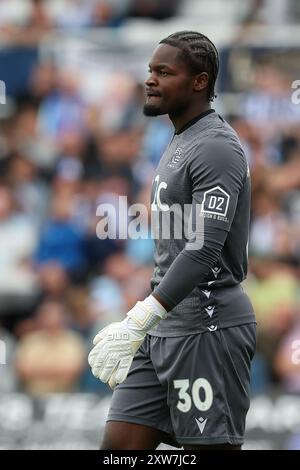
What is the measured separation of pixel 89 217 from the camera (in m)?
10.3

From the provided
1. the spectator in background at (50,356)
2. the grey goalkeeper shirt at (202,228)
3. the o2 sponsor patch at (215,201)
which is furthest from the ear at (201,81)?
the spectator in background at (50,356)

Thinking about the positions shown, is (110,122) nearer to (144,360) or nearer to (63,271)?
(63,271)

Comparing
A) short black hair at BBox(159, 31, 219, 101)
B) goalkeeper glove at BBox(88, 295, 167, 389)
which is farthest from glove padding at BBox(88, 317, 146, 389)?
short black hair at BBox(159, 31, 219, 101)

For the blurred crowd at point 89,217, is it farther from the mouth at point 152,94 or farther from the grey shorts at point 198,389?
the mouth at point 152,94

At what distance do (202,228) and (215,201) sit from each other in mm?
122

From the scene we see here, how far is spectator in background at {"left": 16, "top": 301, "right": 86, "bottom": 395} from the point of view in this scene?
9.34 metres

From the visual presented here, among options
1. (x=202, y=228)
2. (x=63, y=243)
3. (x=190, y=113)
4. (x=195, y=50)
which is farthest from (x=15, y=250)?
(x=202, y=228)

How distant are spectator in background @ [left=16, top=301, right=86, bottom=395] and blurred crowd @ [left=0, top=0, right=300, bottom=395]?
11mm

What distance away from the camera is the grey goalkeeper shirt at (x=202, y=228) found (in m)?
4.36

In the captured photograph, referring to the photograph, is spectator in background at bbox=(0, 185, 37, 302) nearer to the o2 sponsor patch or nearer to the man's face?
the man's face

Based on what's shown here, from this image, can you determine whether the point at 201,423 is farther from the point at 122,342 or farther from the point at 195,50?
the point at 195,50

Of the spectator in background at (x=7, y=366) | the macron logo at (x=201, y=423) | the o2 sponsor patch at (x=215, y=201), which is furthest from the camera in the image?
the spectator in background at (x=7, y=366)

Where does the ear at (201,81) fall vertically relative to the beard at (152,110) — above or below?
above
